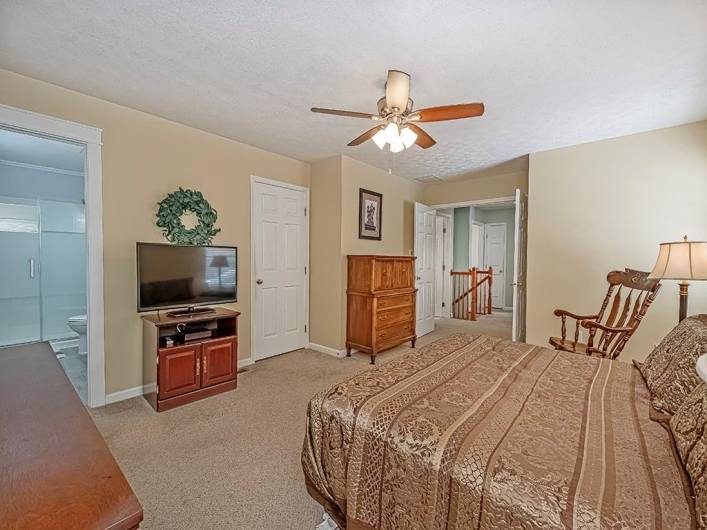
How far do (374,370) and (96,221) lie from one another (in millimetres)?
2546

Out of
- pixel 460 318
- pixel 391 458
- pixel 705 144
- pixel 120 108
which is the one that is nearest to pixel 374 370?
pixel 391 458

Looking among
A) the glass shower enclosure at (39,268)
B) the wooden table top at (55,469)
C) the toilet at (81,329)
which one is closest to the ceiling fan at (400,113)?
the wooden table top at (55,469)

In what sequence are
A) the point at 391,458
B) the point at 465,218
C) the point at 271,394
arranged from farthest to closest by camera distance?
the point at 465,218
the point at 271,394
the point at 391,458

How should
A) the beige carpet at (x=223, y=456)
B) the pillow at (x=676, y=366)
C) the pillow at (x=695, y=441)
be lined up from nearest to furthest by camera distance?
the pillow at (x=695, y=441)
the pillow at (x=676, y=366)
the beige carpet at (x=223, y=456)

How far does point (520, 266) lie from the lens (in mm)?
3820

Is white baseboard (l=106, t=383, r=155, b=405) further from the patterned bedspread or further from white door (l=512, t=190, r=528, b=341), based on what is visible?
white door (l=512, t=190, r=528, b=341)

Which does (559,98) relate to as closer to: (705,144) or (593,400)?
(705,144)

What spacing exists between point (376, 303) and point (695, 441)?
2948mm

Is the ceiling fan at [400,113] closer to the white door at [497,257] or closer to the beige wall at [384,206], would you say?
the beige wall at [384,206]

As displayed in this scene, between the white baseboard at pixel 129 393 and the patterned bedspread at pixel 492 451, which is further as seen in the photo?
the white baseboard at pixel 129 393

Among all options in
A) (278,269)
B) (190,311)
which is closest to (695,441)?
(190,311)

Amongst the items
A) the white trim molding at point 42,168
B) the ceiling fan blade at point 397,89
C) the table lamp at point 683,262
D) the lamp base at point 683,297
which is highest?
the white trim molding at point 42,168

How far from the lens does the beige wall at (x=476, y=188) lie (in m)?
4.54

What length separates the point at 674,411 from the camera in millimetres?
1204
